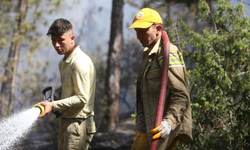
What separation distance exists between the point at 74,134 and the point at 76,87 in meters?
0.48

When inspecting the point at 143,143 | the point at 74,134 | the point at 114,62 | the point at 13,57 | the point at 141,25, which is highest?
the point at 141,25

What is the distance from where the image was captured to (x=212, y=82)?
446 centimetres

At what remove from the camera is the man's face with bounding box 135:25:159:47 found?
2.64 metres

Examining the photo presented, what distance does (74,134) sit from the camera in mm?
3332

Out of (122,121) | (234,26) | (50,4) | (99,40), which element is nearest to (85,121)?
(234,26)

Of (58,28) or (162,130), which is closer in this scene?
(162,130)

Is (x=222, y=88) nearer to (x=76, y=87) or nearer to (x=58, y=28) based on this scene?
(x=76, y=87)

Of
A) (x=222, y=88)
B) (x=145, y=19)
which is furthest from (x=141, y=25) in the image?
(x=222, y=88)

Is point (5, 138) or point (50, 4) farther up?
point (50, 4)

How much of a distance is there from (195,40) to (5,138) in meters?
2.91

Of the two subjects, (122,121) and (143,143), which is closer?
(143,143)

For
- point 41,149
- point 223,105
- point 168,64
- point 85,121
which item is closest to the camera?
point 168,64

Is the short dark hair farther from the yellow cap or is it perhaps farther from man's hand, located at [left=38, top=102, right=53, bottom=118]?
the yellow cap

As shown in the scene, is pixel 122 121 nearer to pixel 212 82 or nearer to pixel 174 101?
pixel 212 82
